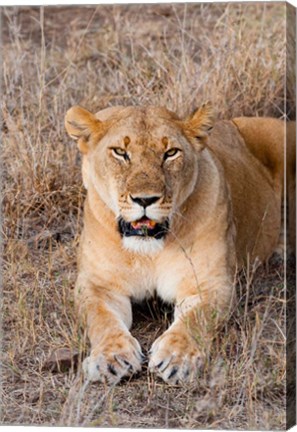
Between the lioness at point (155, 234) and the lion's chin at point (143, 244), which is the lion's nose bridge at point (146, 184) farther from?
the lion's chin at point (143, 244)

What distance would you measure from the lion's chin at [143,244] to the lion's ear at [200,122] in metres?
0.35

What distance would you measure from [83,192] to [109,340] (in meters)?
0.67

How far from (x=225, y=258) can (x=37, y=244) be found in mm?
596

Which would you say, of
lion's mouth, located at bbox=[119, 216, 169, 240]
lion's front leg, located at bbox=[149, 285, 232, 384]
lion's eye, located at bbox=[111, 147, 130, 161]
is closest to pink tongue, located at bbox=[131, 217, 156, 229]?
lion's mouth, located at bbox=[119, 216, 169, 240]

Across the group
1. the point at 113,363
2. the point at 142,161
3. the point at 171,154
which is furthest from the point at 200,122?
the point at 113,363

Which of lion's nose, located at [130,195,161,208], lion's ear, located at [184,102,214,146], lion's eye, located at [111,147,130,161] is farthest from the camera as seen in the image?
lion's ear, located at [184,102,214,146]

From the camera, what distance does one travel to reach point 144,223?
4965 mm

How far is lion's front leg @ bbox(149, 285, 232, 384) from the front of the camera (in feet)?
16.2

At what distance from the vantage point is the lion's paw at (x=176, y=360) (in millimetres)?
4941

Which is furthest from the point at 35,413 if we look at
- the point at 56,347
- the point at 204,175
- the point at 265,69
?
the point at 265,69

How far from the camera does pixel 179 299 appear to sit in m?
5.27

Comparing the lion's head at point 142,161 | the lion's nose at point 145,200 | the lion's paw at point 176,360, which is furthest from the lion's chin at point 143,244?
the lion's paw at point 176,360

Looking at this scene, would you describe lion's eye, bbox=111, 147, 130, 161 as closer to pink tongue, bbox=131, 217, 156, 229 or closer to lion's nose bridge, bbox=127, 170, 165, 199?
lion's nose bridge, bbox=127, 170, 165, 199

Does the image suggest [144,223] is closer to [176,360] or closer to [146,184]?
[146,184]
